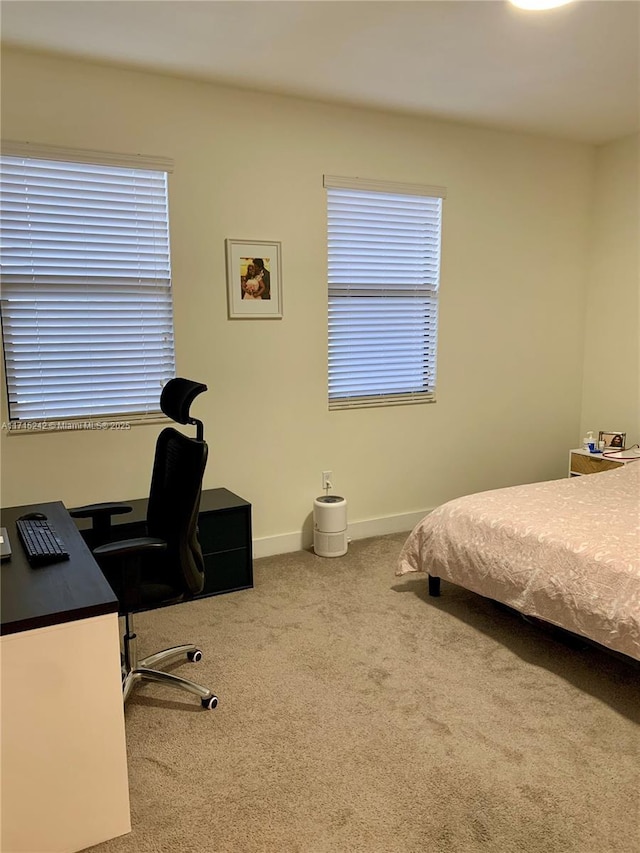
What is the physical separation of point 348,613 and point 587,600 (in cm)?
122

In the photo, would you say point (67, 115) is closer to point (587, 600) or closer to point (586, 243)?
point (587, 600)

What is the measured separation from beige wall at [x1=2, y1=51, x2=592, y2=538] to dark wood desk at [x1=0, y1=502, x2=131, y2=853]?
1863 millimetres

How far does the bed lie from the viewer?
2365mm

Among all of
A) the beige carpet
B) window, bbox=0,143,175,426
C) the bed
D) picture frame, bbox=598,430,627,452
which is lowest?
the beige carpet

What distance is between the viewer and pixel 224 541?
346cm

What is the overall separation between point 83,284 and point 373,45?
187 cm

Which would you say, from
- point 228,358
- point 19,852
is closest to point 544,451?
point 228,358

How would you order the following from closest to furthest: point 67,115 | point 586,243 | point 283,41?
1. point 283,41
2. point 67,115
3. point 586,243

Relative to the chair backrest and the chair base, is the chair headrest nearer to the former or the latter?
the chair backrest

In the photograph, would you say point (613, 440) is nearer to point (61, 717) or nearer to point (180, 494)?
point (180, 494)

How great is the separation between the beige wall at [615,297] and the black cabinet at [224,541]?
9.98 feet

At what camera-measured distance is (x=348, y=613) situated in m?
3.21

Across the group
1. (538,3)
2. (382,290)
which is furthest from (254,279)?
(538,3)

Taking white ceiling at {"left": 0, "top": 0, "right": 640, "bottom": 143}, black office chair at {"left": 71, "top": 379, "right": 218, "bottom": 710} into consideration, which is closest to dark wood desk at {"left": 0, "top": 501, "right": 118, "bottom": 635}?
black office chair at {"left": 71, "top": 379, "right": 218, "bottom": 710}
